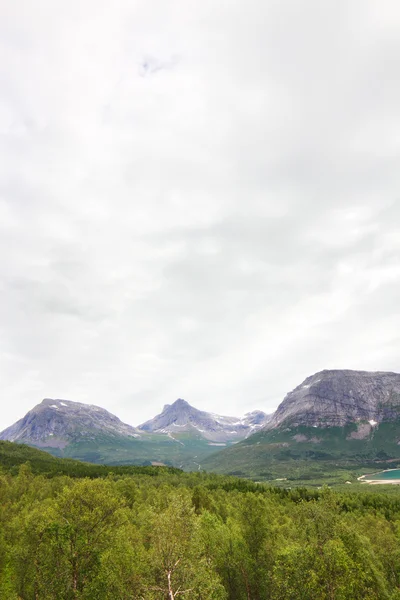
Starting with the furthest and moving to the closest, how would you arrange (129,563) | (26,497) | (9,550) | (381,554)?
(26,497) < (381,554) < (9,550) < (129,563)

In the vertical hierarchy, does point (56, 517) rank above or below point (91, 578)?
above

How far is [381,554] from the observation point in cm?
8312

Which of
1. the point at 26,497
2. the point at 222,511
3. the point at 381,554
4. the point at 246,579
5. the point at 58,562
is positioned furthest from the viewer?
the point at 222,511

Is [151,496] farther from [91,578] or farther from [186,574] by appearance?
[186,574]

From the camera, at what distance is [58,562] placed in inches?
2100

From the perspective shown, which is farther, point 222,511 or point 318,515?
point 222,511

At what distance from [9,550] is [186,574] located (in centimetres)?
4412

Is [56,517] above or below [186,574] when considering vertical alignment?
above

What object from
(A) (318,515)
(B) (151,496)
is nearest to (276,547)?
(A) (318,515)

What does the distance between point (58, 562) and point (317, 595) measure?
135 ft

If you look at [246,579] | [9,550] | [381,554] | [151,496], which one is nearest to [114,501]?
[9,550]

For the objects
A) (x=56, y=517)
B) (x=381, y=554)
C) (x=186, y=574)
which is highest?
(x=56, y=517)

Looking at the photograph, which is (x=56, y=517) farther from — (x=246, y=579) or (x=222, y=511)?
(x=222, y=511)

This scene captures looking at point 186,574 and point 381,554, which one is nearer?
point 186,574
